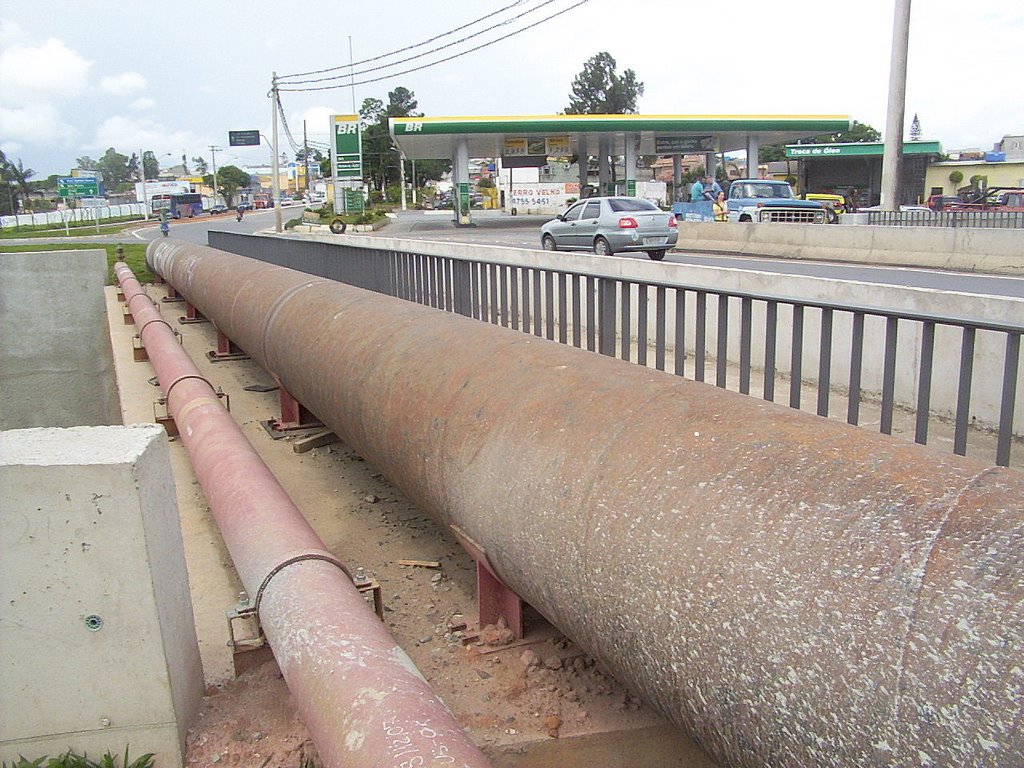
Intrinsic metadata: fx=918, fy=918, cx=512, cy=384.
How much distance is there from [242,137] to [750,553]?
303 feet

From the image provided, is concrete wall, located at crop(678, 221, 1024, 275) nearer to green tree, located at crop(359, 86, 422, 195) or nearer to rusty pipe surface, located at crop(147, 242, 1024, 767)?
rusty pipe surface, located at crop(147, 242, 1024, 767)

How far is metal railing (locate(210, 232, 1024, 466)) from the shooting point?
3.28 m

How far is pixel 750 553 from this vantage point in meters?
1.97

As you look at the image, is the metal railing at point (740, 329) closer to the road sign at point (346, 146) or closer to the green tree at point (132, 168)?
the road sign at point (346, 146)

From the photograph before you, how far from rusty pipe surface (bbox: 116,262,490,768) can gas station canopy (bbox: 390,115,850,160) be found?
131 ft

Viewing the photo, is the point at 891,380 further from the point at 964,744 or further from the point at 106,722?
the point at 106,722

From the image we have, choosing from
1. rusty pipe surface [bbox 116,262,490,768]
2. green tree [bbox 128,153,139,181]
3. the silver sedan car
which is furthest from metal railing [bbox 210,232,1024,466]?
green tree [bbox 128,153,139,181]

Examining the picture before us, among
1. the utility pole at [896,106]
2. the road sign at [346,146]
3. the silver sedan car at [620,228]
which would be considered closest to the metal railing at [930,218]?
the utility pole at [896,106]

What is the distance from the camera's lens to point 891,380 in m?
3.38

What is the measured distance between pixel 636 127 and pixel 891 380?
145 feet

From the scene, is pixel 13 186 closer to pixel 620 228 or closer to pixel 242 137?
pixel 242 137

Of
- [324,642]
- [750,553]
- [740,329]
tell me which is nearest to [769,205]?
[740,329]

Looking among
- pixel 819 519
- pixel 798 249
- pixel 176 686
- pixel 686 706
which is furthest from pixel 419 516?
pixel 798 249

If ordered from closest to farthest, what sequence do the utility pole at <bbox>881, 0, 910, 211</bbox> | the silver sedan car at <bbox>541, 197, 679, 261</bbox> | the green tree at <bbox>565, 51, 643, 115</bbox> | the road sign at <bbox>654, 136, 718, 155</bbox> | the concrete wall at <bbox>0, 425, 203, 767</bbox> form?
the concrete wall at <bbox>0, 425, 203, 767</bbox> < the utility pole at <bbox>881, 0, 910, 211</bbox> < the silver sedan car at <bbox>541, 197, 679, 261</bbox> < the road sign at <bbox>654, 136, 718, 155</bbox> < the green tree at <bbox>565, 51, 643, 115</bbox>
